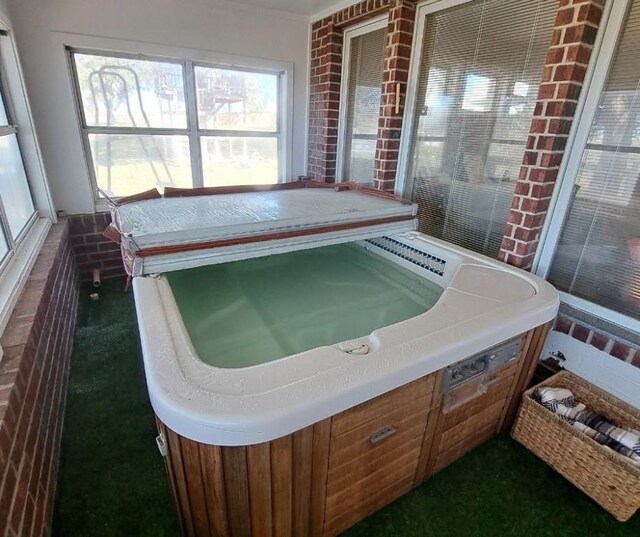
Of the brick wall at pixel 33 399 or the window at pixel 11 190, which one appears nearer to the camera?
the brick wall at pixel 33 399

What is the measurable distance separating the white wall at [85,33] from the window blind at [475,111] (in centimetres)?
148

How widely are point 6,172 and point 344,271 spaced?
1966mm

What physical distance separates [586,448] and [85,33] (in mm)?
3705

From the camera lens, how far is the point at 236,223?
1.52m

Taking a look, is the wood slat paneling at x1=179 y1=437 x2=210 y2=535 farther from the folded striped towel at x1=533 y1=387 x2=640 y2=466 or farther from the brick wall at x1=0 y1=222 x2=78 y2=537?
the folded striped towel at x1=533 y1=387 x2=640 y2=466

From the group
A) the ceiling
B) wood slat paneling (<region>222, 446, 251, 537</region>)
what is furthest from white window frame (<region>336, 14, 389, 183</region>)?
wood slat paneling (<region>222, 446, 251, 537</region>)

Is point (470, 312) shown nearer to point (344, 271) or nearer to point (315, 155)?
→ point (344, 271)

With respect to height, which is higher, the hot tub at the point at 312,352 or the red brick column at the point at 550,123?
the red brick column at the point at 550,123

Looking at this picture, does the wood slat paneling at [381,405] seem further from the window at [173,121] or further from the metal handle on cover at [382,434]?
the window at [173,121]

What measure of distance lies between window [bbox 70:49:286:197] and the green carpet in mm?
1901

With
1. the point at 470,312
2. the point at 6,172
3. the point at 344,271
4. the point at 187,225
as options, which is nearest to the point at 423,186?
the point at 344,271

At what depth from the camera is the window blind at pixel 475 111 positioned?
1.78 meters

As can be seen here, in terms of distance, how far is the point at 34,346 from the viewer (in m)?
1.36

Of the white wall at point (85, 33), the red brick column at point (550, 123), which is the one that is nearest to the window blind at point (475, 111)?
the red brick column at point (550, 123)
